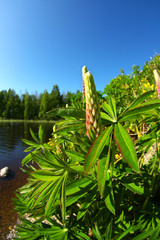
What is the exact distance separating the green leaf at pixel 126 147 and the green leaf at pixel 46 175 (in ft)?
1.26

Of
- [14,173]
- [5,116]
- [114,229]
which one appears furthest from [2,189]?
[5,116]

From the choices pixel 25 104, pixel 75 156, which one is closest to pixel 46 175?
pixel 75 156

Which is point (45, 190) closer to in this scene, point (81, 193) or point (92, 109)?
point (81, 193)

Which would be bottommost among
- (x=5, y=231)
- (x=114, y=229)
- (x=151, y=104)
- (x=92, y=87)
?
(x=5, y=231)

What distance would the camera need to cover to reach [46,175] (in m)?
0.65

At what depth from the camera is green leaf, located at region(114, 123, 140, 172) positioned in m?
0.43

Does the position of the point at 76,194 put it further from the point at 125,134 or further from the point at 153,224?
the point at 153,224

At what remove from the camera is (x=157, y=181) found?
3.16 feet

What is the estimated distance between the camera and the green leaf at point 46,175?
63 centimetres

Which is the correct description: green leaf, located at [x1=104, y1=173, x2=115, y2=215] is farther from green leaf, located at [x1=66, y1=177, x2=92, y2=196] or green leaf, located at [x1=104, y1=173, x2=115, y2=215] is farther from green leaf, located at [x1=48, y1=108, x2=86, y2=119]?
green leaf, located at [x1=48, y1=108, x2=86, y2=119]

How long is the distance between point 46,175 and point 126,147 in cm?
44

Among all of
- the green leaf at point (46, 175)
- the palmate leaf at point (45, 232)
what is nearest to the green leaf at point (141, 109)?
the green leaf at point (46, 175)

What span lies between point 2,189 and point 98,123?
5.40 m

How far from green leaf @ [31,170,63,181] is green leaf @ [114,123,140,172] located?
383 mm
